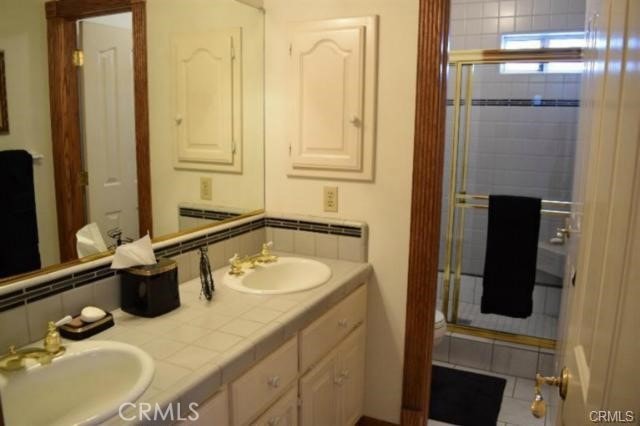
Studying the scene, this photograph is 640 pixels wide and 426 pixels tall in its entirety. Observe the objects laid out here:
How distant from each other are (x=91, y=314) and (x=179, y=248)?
50 centimetres

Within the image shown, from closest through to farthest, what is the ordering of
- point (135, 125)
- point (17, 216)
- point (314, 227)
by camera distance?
point (17, 216)
point (135, 125)
point (314, 227)

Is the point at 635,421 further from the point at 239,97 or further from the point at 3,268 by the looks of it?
the point at 239,97

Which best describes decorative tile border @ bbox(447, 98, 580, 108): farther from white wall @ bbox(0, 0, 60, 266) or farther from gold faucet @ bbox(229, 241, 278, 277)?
white wall @ bbox(0, 0, 60, 266)

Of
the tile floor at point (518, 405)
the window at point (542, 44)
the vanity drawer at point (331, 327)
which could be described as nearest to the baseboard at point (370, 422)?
the tile floor at point (518, 405)

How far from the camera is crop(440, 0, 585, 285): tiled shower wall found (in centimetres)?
355

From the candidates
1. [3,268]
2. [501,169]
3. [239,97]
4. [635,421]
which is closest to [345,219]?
[239,97]

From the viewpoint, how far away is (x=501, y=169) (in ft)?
12.5

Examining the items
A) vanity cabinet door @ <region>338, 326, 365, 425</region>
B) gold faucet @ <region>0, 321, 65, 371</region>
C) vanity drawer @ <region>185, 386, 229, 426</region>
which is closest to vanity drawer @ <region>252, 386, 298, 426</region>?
vanity drawer @ <region>185, 386, 229, 426</region>

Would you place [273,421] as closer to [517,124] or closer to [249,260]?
[249,260]

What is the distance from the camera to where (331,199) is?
2281mm

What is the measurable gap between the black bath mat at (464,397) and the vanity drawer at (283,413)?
45.3 inches

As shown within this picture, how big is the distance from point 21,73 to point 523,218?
2768 millimetres

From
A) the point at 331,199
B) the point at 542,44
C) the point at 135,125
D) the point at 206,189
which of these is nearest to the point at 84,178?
the point at 135,125

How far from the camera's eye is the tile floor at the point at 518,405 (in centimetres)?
248
